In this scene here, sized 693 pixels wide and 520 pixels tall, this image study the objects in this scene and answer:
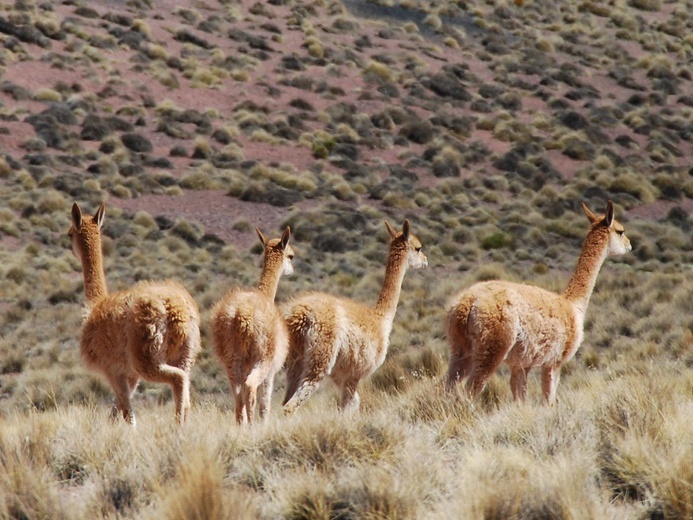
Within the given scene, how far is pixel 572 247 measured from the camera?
26.0 meters

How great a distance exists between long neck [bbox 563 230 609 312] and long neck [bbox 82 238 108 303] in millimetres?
4015

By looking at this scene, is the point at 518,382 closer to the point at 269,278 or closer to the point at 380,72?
the point at 269,278

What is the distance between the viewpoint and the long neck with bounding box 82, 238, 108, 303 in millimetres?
7691

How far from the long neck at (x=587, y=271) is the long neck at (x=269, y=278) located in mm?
2581

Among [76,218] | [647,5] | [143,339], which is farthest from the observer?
[647,5]

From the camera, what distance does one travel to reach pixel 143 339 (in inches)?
273

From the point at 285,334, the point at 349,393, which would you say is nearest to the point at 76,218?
the point at 285,334

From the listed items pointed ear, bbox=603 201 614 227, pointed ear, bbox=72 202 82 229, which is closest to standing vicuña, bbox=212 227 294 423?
pointed ear, bbox=72 202 82 229

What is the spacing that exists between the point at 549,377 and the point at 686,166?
89.5 feet

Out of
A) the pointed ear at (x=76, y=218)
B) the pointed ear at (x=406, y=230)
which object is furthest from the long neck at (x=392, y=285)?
the pointed ear at (x=76, y=218)

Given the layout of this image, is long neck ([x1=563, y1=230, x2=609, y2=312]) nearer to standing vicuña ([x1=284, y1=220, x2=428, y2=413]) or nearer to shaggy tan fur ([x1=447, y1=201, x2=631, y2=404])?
shaggy tan fur ([x1=447, y1=201, x2=631, y2=404])

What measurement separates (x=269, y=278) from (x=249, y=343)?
1.00 metres

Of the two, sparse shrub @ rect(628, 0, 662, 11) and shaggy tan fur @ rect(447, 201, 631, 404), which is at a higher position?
shaggy tan fur @ rect(447, 201, 631, 404)

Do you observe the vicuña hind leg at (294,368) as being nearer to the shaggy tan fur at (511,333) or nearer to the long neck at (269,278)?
the long neck at (269,278)
